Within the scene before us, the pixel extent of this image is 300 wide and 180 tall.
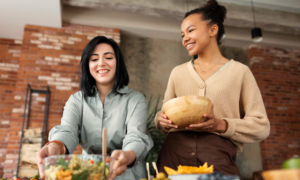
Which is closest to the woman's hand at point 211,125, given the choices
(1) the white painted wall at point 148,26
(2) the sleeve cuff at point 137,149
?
(2) the sleeve cuff at point 137,149

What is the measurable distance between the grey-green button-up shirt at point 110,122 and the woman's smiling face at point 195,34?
408mm

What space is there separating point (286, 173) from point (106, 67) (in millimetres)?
1079

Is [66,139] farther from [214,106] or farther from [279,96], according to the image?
[279,96]

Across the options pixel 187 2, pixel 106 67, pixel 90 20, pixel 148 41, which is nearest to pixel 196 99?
pixel 106 67

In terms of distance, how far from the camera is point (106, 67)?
1.36 m

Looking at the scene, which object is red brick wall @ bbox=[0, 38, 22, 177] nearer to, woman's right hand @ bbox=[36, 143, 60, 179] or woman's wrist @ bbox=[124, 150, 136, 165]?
woman's right hand @ bbox=[36, 143, 60, 179]

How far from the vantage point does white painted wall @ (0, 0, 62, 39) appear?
11.8 ft

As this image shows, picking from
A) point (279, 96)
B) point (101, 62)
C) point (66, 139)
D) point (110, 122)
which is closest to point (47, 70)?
point (101, 62)

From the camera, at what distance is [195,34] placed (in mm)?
1350

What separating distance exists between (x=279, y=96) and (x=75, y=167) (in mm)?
5451

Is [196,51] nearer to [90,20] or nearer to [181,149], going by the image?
[181,149]

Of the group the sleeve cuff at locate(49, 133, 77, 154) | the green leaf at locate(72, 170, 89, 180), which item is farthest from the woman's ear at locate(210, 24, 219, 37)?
the green leaf at locate(72, 170, 89, 180)

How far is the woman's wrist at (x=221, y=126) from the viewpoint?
1090 millimetres

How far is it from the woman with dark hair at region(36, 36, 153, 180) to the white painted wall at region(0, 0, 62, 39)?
2.69 metres
